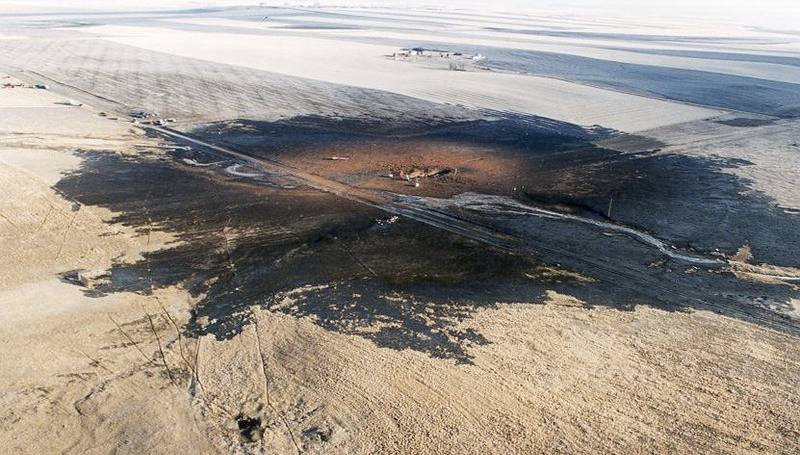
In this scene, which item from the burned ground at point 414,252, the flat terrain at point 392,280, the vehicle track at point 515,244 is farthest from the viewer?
the vehicle track at point 515,244

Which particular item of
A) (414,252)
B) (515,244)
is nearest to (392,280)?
(414,252)

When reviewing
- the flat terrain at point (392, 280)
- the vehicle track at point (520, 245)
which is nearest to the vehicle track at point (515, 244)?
the vehicle track at point (520, 245)

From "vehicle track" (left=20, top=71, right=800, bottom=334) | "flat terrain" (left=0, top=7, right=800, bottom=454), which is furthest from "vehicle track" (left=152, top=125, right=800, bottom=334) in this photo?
"flat terrain" (left=0, top=7, right=800, bottom=454)

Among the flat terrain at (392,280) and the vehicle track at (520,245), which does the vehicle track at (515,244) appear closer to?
the vehicle track at (520,245)

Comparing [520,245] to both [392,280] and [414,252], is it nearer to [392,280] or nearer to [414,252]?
[414,252]

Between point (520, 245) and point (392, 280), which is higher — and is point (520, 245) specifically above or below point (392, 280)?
above

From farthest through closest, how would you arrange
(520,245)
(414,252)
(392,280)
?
1. (520,245)
2. (414,252)
3. (392,280)

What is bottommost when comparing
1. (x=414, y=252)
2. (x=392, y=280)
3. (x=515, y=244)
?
(x=392, y=280)

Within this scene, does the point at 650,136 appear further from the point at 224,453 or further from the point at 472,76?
the point at 224,453

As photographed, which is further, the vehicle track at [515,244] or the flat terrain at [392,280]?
the vehicle track at [515,244]
